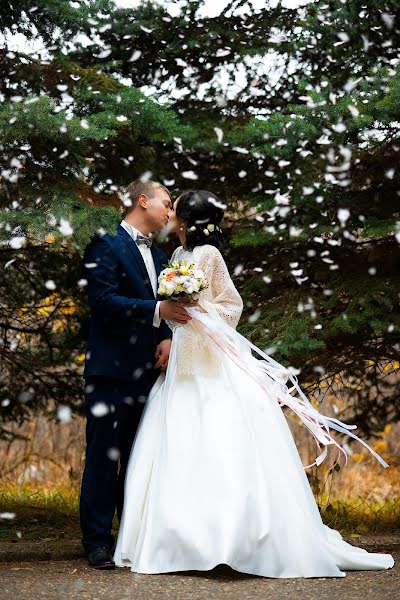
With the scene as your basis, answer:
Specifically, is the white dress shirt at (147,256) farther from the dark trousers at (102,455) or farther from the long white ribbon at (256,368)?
the dark trousers at (102,455)

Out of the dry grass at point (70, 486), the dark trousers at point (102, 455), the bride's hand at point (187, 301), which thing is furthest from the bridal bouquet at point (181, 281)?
the dry grass at point (70, 486)

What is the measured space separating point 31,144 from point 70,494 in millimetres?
3446

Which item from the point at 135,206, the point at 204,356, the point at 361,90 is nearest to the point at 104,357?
the point at 204,356

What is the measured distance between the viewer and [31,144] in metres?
4.96

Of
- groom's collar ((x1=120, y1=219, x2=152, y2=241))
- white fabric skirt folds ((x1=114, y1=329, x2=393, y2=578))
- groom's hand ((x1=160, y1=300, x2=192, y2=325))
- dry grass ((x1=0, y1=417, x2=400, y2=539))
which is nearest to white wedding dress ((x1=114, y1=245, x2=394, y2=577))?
white fabric skirt folds ((x1=114, y1=329, x2=393, y2=578))

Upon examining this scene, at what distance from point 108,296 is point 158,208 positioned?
654 mm

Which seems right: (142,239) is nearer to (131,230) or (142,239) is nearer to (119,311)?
(131,230)

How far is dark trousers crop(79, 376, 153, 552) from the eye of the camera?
459 cm

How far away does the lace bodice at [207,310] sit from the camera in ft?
15.0

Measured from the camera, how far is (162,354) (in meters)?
4.81

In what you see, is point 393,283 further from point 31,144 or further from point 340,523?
point 31,144

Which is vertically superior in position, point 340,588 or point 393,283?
point 393,283

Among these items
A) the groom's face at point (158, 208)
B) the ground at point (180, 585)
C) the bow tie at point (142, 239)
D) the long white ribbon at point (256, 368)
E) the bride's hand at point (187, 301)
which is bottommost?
the ground at point (180, 585)

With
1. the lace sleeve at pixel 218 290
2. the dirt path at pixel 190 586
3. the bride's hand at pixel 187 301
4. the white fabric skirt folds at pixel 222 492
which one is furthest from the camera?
the lace sleeve at pixel 218 290
